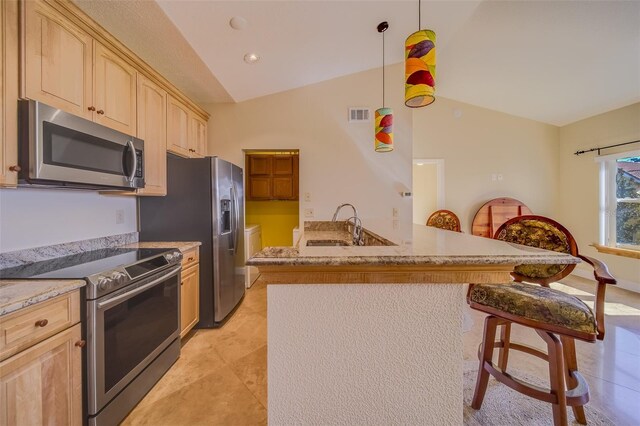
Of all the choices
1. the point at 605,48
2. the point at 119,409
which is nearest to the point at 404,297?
the point at 119,409

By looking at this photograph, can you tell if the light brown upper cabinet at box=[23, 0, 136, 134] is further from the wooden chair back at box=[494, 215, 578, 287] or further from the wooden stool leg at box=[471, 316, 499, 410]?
the wooden chair back at box=[494, 215, 578, 287]

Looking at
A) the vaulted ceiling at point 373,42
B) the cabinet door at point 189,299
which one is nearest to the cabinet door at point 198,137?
Result: the vaulted ceiling at point 373,42

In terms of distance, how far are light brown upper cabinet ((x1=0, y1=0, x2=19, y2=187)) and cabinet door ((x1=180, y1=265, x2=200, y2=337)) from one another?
1.24 metres

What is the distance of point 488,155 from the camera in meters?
4.63

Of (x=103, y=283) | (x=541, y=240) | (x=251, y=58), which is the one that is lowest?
(x=103, y=283)

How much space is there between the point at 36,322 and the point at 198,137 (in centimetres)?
252

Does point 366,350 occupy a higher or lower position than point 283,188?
lower

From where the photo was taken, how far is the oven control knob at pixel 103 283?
4.17ft

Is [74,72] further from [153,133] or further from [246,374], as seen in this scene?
[246,374]

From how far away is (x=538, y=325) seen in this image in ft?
3.49

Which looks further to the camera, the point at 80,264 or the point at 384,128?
the point at 384,128

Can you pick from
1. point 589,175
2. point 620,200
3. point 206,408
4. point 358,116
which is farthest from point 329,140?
point 620,200

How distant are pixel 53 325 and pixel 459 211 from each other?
5.16m

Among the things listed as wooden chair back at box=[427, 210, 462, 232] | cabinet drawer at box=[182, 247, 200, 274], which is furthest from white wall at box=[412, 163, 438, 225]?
cabinet drawer at box=[182, 247, 200, 274]
